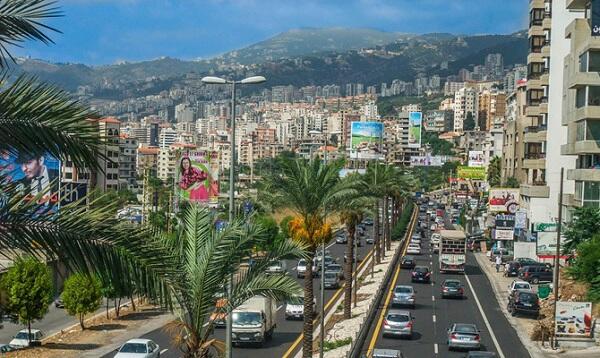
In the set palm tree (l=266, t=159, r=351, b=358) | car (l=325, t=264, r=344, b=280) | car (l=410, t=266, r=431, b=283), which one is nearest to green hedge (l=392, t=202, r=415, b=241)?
car (l=325, t=264, r=344, b=280)

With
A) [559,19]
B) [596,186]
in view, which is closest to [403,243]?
[559,19]

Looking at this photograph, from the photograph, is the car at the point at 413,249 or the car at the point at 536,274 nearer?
the car at the point at 536,274

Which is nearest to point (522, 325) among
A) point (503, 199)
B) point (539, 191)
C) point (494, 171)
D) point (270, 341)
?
point (270, 341)

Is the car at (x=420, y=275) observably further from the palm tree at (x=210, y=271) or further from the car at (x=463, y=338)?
the palm tree at (x=210, y=271)

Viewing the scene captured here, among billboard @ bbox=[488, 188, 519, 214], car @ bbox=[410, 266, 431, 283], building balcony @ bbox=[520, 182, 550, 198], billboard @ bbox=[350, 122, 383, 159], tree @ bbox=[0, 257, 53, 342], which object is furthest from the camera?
billboard @ bbox=[350, 122, 383, 159]

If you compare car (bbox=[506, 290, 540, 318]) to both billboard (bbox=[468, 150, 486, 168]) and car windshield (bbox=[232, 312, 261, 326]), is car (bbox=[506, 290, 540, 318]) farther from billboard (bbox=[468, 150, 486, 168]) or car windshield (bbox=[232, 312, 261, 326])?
billboard (bbox=[468, 150, 486, 168])

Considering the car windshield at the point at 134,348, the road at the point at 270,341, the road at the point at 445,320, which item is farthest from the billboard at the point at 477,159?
the car windshield at the point at 134,348
